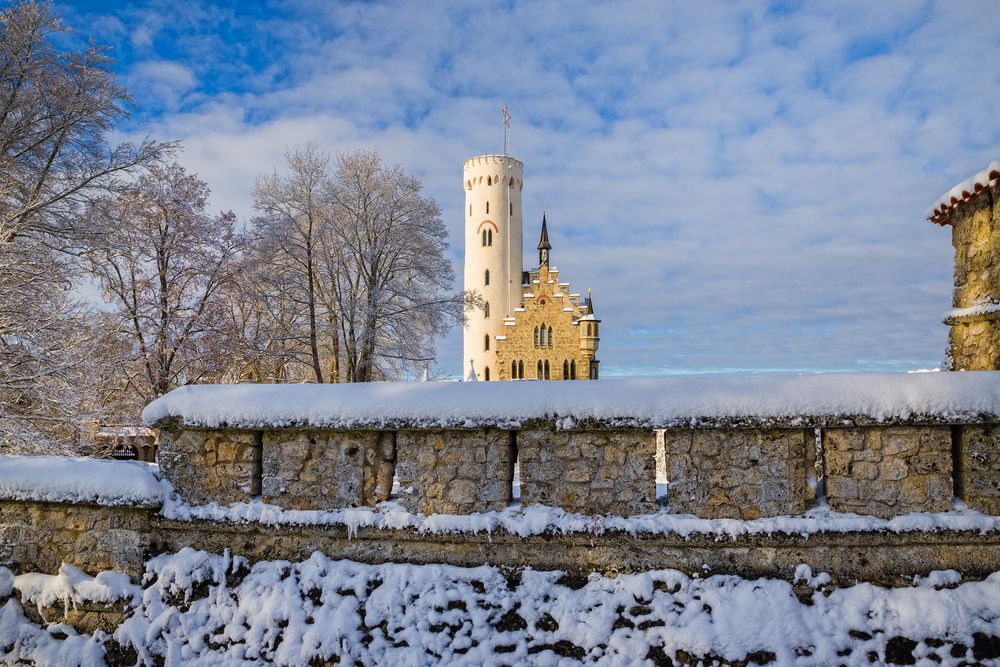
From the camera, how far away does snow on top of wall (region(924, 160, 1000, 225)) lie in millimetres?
4723

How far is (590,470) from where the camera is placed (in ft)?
12.9

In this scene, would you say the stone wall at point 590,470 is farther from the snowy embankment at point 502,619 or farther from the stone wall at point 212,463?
the stone wall at point 212,463

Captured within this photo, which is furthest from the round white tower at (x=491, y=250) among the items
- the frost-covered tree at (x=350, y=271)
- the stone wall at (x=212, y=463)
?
the stone wall at (x=212, y=463)

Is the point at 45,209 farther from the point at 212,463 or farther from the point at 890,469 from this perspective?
the point at 890,469

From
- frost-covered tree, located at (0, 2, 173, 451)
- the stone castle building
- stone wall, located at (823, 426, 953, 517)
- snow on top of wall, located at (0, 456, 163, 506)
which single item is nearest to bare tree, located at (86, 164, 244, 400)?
frost-covered tree, located at (0, 2, 173, 451)

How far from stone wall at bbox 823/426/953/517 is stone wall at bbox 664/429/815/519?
0.57ft

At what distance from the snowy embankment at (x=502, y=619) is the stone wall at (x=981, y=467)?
1.38 ft

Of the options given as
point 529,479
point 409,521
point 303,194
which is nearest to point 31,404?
point 409,521

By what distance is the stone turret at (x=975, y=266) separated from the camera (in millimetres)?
4871

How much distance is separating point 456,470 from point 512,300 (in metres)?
42.9

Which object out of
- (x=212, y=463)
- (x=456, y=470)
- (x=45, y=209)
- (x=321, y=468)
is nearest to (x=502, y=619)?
(x=456, y=470)

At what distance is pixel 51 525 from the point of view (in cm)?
459

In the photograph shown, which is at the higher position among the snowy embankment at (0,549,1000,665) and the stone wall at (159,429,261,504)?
the stone wall at (159,429,261,504)

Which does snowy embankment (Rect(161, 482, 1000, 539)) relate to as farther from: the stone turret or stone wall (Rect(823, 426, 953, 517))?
the stone turret
